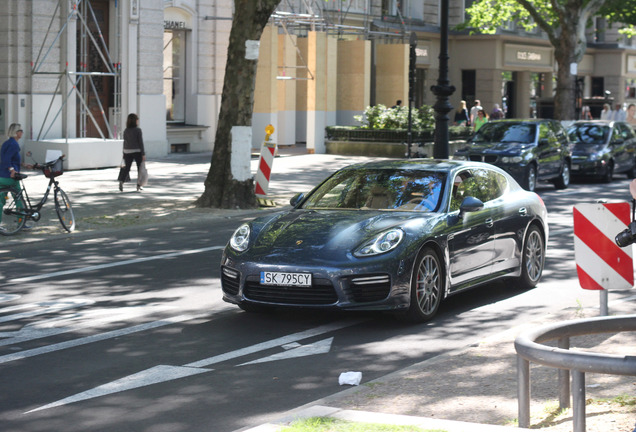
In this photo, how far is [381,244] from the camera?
379 inches

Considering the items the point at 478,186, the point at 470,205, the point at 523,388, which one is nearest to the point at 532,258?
the point at 478,186

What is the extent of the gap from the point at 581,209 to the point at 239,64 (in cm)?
1234

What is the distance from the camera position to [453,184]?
10906 millimetres

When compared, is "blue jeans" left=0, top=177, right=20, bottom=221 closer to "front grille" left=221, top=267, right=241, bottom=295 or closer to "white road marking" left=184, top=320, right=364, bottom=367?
"front grille" left=221, top=267, right=241, bottom=295

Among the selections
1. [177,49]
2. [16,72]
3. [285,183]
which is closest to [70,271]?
[285,183]

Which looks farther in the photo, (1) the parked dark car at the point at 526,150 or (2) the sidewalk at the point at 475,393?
(1) the parked dark car at the point at 526,150

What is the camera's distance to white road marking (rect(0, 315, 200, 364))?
8492 millimetres

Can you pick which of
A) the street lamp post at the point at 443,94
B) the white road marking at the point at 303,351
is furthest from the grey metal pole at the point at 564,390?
the street lamp post at the point at 443,94

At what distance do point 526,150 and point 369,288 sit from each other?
15973 mm

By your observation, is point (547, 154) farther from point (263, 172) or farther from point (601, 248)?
point (601, 248)

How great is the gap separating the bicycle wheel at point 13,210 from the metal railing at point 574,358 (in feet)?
38.8

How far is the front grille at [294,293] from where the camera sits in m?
9.41

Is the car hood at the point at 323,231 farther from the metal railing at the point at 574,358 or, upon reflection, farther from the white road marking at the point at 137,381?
the metal railing at the point at 574,358

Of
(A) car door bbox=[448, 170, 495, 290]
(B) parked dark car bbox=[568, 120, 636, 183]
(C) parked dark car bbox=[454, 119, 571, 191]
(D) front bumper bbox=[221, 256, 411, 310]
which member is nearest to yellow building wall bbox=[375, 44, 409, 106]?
(B) parked dark car bbox=[568, 120, 636, 183]
